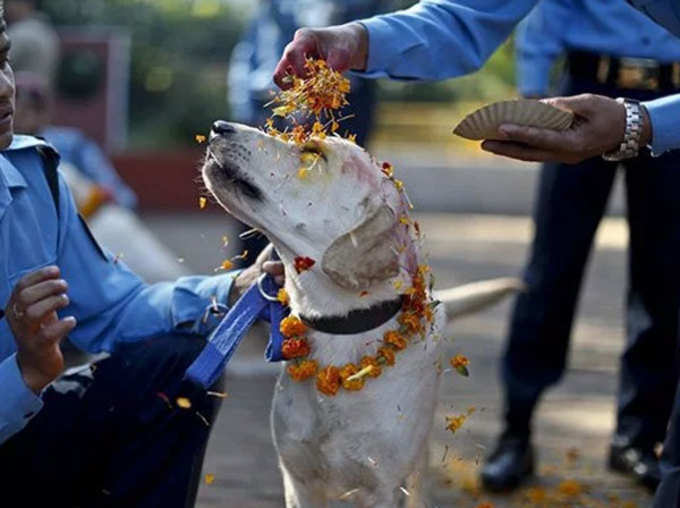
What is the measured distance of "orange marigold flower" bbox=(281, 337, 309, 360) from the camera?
3691 millimetres

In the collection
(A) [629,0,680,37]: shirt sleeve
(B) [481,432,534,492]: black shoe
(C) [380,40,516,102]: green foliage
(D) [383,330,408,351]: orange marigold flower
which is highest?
(A) [629,0,680,37]: shirt sleeve

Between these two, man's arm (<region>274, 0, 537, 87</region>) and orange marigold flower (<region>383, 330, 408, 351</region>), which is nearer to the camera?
orange marigold flower (<region>383, 330, 408, 351</region>)

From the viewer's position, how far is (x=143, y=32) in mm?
21141

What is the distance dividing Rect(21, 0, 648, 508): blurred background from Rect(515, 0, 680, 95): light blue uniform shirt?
4.32 feet

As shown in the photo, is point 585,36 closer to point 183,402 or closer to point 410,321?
point 410,321

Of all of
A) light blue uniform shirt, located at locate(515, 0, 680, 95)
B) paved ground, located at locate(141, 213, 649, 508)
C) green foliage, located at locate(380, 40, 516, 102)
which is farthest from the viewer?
green foliage, located at locate(380, 40, 516, 102)

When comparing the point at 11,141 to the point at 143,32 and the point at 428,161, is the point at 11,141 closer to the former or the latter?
the point at 428,161

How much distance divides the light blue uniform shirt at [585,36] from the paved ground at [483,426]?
52.8 inches

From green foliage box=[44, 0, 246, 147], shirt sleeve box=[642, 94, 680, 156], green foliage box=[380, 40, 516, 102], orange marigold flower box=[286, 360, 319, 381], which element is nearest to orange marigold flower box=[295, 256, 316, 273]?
orange marigold flower box=[286, 360, 319, 381]

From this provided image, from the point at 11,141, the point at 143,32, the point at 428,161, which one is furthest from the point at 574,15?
the point at 143,32

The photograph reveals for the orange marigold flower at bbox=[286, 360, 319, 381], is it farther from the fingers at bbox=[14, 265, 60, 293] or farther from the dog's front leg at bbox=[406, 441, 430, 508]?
the fingers at bbox=[14, 265, 60, 293]

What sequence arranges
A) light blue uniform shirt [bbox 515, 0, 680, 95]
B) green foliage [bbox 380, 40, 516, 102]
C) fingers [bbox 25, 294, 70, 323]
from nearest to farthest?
fingers [bbox 25, 294, 70, 323], light blue uniform shirt [bbox 515, 0, 680, 95], green foliage [bbox 380, 40, 516, 102]

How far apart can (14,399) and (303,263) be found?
0.73 m

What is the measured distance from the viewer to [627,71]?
203 inches
